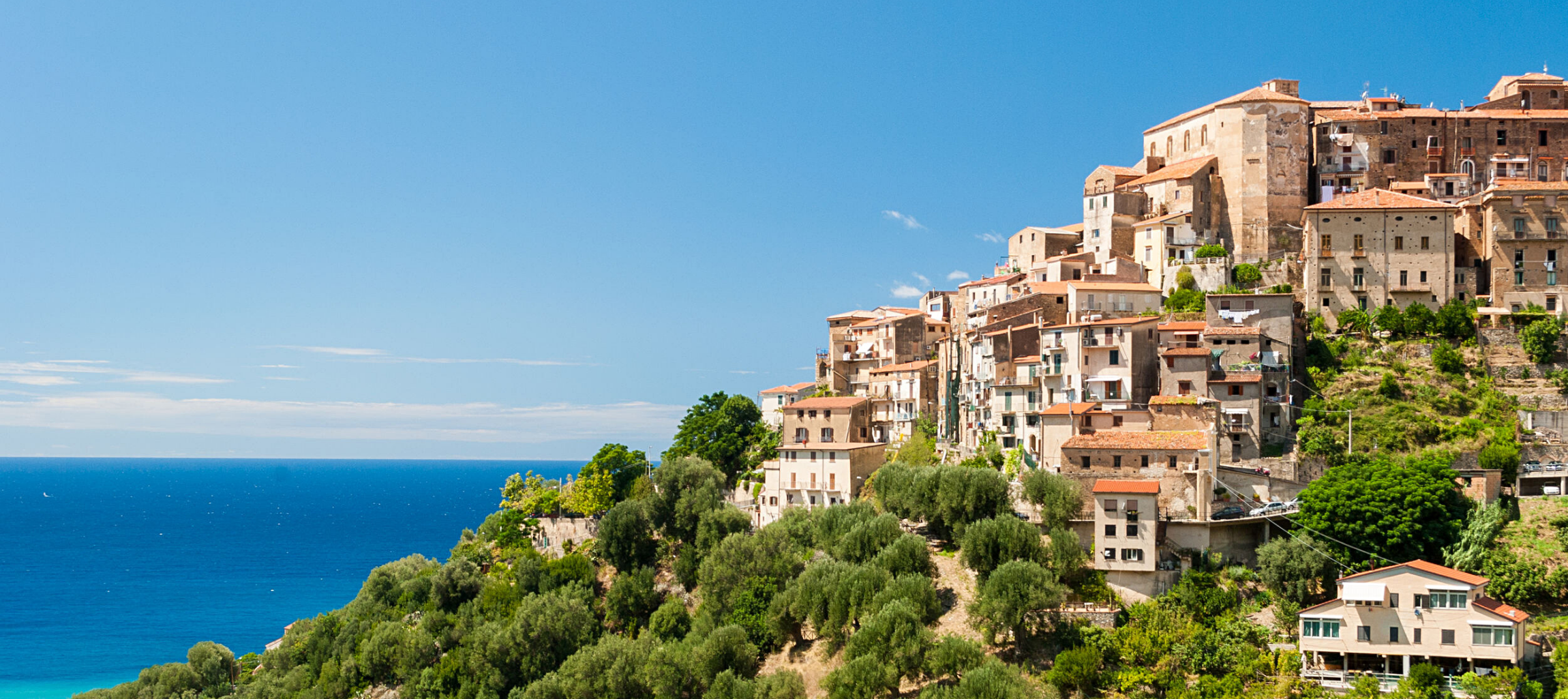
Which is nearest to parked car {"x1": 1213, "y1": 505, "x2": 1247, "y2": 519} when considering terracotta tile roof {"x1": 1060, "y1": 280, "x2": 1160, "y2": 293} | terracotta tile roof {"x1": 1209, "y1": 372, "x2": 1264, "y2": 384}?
terracotta tile roof {"x1": 1209, "y1": 372, "x2": 1264, "y2": 384}

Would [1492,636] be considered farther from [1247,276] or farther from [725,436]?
[725,436]

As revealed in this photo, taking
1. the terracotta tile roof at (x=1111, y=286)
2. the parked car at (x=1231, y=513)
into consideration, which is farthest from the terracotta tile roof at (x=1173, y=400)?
the terracotta tile roof at (x=1111, y=286)

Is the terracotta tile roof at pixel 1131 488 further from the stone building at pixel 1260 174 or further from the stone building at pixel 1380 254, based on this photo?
the stone building at pixel 1260 174

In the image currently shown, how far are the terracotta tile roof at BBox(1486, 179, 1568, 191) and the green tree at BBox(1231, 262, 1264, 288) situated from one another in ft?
41.9

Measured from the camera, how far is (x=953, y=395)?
231 feet

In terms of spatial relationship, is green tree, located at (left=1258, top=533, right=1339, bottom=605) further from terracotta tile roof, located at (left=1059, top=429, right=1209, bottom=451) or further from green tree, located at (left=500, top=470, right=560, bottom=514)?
green tree, located at (left=500, top=470, right=560, bottom=514)

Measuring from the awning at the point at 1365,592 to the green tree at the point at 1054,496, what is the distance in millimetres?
11315

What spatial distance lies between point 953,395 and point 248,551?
124m

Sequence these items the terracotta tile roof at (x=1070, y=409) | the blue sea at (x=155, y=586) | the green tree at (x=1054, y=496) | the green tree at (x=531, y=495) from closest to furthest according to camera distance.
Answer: the green tree at (x=1054, y=496) → the terracotta tile roof at (x=1070, y=409) → the green tree at (x=531, y=495) → the blue sea at (x=155, y=586)

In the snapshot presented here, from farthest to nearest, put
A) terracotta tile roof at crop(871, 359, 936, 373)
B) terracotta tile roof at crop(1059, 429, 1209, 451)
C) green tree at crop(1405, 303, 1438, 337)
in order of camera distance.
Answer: terracotta tile roof at crop(871, 359, 936, 373) < green tree at crop(1405, 303, 1438, 337) < terracotta tile roof at crop(1059, 429, 1209, 451)

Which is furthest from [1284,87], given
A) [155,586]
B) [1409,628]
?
[155,586]

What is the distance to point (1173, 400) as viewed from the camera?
2158 inches

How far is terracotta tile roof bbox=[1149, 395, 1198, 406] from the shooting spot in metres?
54.5

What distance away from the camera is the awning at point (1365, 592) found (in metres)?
43.2
